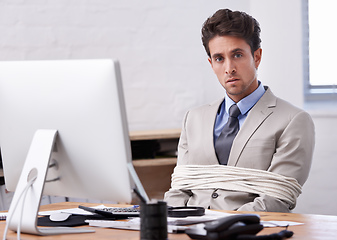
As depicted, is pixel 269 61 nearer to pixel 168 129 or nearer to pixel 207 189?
pixel 168 129

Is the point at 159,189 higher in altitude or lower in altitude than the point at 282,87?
lower

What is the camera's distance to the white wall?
2.83 metres

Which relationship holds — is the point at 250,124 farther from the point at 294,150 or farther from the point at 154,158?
the point at 154,158

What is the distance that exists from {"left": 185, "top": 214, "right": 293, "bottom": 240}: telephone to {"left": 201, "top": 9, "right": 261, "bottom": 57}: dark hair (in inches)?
37.7

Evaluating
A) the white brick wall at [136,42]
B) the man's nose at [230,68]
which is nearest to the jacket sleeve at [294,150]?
the man's nose at [230,68]

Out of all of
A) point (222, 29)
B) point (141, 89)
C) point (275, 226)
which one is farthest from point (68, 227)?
point (141, 89)

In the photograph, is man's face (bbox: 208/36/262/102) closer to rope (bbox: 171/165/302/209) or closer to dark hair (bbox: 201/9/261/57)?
dark hair (bbox: 201/9/261/57)

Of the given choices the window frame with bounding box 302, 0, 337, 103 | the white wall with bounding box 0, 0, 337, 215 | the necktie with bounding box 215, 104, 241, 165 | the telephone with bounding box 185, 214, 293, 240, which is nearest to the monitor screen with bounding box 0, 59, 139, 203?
the telephone with bounding box 185, 214, 293, 240

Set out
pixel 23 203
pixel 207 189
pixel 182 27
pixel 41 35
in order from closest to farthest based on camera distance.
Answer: pixel 23 203 → pixel 207 189 → pixel 41 35 → pixel 182 27

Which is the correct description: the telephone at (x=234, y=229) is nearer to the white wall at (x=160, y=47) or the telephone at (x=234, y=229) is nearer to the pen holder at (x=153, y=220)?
the pen holder at (x=153, y=220)

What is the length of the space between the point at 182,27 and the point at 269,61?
532 mm

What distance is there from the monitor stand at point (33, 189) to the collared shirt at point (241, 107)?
846 mm

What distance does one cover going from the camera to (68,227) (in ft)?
4.56

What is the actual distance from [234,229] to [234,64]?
956 millimetres
